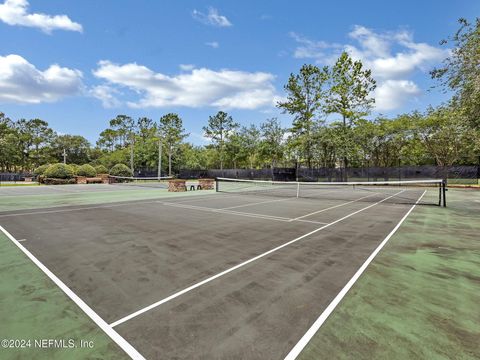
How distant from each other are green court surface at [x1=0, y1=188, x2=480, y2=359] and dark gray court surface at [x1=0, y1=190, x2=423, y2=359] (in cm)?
29

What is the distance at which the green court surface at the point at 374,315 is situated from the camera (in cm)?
275

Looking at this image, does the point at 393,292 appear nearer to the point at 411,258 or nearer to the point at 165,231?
the point at 411,258

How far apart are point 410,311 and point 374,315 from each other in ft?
1.78

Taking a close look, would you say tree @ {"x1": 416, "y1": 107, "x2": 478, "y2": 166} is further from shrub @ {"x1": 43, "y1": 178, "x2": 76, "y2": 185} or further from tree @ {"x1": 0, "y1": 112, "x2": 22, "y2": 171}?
tree @ {"x1": 0, "y1": 112, "x2": 22, "y2": 171}

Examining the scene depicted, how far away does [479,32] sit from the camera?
12.2 m

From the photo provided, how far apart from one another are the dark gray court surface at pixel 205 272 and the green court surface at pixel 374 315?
290mm

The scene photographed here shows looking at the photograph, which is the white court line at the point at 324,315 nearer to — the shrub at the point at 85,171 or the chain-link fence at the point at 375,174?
the chain-link fence at the point at 375,174

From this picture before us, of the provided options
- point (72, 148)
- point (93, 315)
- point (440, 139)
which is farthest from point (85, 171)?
point (440, 139)

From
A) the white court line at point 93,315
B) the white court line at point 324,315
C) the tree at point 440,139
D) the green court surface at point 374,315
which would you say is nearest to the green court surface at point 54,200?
the green court surface at point 374,315

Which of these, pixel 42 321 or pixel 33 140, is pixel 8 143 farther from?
pixel 42 321

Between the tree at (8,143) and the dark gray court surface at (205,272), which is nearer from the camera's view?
the dark gray court surface at (205,272)

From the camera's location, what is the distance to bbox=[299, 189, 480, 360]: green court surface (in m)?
2.77

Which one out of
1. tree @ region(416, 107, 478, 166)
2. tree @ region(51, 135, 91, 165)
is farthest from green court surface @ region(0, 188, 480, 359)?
tree @ region(51, 135, 91, 165)

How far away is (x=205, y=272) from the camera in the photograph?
4926 millimetres
